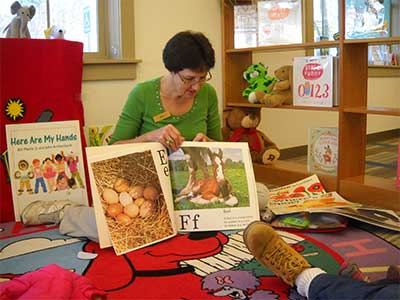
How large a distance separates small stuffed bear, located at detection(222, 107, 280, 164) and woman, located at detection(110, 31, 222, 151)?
0.63 metres

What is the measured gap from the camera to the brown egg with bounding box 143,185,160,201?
1342mm

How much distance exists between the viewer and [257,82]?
7.50ft

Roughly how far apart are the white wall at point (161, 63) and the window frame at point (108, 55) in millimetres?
34

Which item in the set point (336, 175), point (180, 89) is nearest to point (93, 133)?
point (180, 89)

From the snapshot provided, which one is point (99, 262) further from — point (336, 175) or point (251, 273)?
point (336, 175)

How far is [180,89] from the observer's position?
148cm

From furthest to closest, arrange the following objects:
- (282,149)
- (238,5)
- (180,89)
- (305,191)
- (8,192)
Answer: (282,149) < (238,5) < (305,191) < (8,192) < (180,89)

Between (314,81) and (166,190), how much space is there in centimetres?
95

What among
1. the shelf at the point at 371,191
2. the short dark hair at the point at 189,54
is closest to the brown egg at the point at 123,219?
the short dark hair at the point at 189,54

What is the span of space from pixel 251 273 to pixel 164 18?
55.1 inches

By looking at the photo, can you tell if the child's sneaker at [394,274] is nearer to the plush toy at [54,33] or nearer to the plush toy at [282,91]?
the plush toy at [282,91]

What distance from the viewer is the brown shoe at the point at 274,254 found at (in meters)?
1.05

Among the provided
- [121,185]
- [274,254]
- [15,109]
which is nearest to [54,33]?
[15,109]

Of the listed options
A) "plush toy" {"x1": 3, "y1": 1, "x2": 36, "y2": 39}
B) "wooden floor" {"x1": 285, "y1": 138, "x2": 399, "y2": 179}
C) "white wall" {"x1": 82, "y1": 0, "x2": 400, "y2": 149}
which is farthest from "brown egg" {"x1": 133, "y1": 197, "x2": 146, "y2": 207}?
"wooden floor" {"x1": 285, "y1": 138, "x2": 399, "y2": 179}
